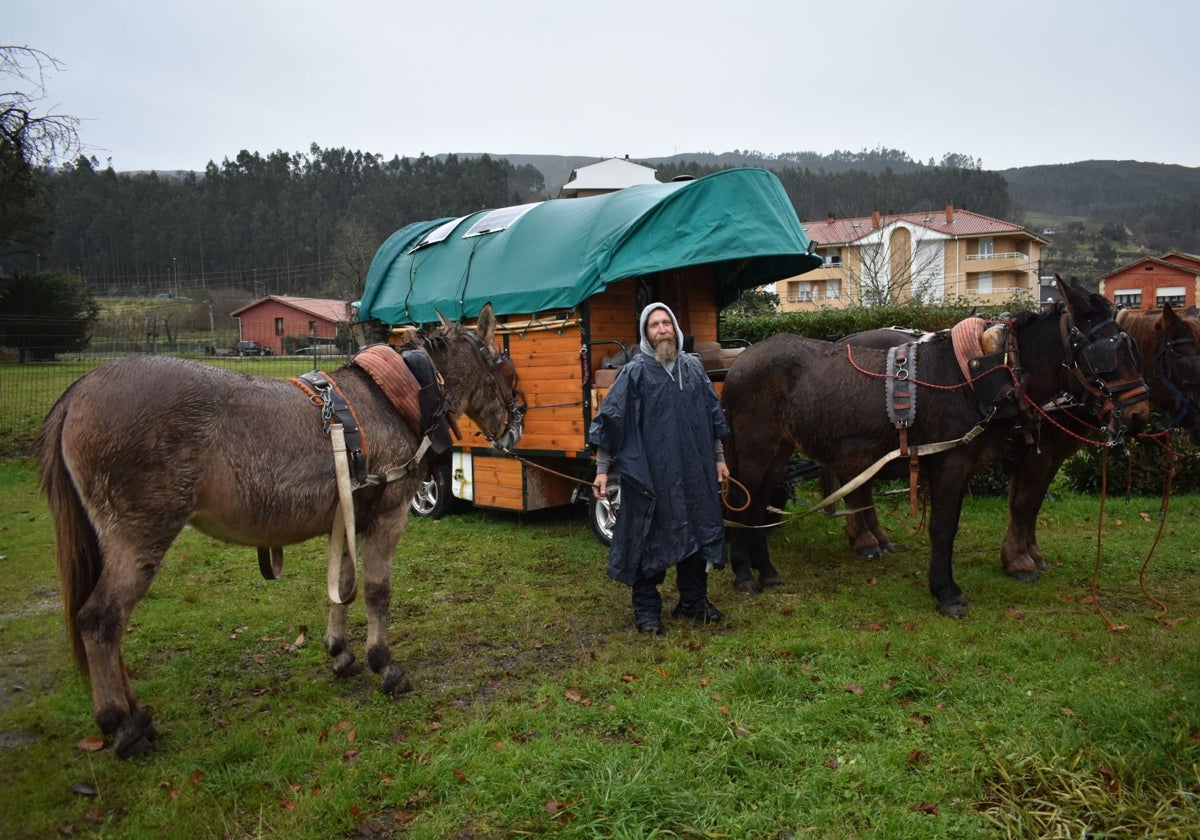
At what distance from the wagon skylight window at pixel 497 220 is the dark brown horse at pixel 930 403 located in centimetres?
340

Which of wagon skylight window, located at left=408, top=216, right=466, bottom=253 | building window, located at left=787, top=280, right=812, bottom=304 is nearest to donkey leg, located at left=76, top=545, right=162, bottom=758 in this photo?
wagon skylight window, located at left=408, top=216, right=466, bottom=253

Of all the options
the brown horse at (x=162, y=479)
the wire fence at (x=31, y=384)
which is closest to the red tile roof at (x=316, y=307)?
the wire fence at (x=31, y=384)

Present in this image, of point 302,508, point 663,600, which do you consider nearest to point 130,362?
point 302,508

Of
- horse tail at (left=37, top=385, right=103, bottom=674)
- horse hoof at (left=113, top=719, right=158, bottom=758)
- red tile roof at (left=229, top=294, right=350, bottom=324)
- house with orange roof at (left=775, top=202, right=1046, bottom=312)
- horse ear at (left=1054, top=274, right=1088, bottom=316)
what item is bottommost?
horse hoof at (left=113, top=719, right=158, bottom=758)

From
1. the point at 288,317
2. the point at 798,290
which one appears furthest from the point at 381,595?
the point at 798,290

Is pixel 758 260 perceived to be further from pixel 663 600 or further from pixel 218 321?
pixel 218 321

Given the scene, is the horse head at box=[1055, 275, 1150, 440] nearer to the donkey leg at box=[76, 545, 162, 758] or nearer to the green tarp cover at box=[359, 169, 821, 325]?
the green tarp cover at box=[359, 169, 821, 325]

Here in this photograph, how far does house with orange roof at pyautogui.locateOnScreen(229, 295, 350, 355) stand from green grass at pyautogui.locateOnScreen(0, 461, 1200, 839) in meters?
35.2

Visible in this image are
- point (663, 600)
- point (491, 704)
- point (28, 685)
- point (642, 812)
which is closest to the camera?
point (642, 812)

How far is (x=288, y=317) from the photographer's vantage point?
1714 inches

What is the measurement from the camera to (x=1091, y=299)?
4.96m

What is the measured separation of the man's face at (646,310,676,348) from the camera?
5016 mm

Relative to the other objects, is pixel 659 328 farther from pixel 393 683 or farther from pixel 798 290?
pixel 798 290

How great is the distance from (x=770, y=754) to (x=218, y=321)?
4240 cm
